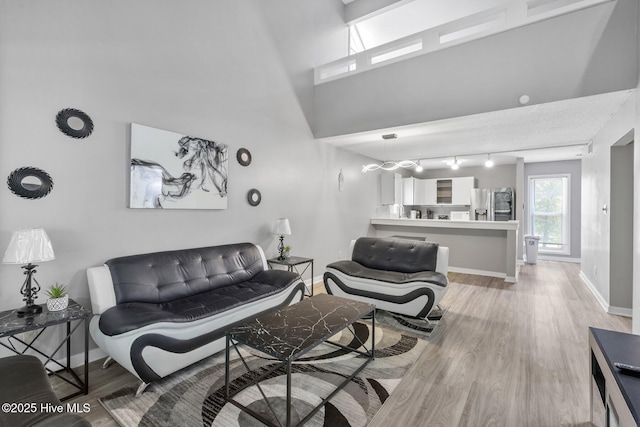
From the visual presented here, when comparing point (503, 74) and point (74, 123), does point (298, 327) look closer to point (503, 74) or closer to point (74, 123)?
point (74, 123)

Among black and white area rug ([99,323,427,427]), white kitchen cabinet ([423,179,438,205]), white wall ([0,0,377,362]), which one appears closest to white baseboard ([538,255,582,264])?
white kitchen cabinet ([423,179,438,205])

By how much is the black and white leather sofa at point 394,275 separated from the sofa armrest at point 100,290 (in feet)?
7.60

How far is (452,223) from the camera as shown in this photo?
19.4 feet

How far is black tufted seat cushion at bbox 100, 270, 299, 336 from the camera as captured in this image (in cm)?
204

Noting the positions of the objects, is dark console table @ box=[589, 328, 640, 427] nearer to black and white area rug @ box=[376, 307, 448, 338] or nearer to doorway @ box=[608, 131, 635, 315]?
black and white area rug @ box=[376, 307, 448, 338]

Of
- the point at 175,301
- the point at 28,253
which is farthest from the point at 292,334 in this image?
the point at 28,253

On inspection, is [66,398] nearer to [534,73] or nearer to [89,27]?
[89,27]

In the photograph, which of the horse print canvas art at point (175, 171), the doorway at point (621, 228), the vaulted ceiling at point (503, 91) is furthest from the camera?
the doorway at point (621, 228)

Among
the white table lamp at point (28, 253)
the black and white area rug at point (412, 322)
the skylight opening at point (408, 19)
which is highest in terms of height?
the skylight opening at point (408, 19)

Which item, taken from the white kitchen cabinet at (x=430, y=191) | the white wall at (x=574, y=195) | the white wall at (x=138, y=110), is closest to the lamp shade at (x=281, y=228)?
the white wall at (x=138, y=110)

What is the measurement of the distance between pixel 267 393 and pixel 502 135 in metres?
4.78

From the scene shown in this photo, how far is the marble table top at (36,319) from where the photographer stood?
1792mm

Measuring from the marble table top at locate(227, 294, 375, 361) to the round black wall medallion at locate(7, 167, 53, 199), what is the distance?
1823 millimetres

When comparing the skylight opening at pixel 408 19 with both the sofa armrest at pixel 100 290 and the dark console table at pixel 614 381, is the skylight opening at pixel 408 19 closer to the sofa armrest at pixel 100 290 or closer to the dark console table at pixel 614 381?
the dark console table at pixel 614 381
